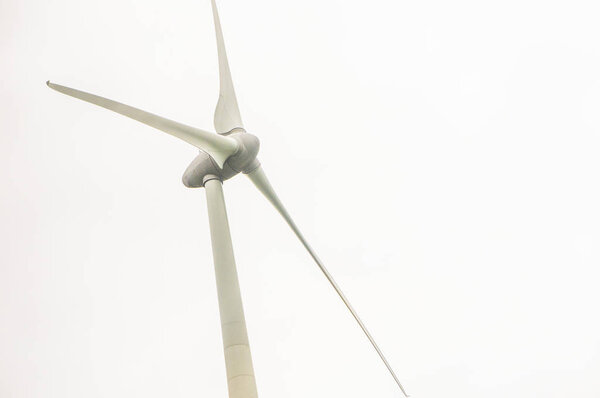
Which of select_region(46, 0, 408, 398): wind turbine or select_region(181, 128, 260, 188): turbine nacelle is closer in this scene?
select_region(46, 0, 408, 398): wind turbine

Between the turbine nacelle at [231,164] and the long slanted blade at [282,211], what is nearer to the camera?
the turbine nacelle at [231,164]

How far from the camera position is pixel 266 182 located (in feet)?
50.1

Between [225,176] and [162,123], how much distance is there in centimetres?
249

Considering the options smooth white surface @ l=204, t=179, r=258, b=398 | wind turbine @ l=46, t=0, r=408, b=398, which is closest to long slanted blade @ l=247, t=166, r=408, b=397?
wind turbine @ l=46, t=0, r=408, b=398

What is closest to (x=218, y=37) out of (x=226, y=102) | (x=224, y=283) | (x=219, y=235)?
(x=226, y=102)

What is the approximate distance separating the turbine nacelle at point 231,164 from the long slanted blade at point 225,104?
1410 mm

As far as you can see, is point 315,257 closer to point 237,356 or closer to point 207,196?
point 207,196

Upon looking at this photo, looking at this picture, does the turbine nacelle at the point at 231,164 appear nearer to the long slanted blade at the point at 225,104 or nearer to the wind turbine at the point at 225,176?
the wind turbine at the point at 225,176

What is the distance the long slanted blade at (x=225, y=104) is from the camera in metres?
15.9

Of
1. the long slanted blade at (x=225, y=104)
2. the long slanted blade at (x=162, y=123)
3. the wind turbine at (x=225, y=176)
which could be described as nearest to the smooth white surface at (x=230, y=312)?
the wind turbine at (x=225, y=176)

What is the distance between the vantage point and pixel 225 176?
14.2 meters

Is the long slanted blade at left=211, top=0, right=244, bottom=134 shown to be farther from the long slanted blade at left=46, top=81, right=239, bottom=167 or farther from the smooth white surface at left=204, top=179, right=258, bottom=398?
the smooth white surface at left=204, top=179, right=258, bottom=398

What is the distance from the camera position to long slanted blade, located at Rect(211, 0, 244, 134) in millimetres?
15938

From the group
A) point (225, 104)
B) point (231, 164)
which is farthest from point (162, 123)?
point (225, 104)
